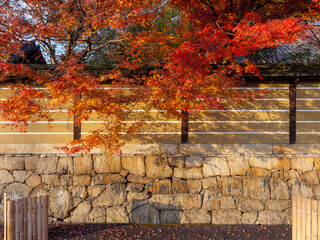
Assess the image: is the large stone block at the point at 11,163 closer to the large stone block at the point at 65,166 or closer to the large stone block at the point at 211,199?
the large stone block at the point at 65,166

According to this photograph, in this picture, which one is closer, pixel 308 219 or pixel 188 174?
pixel 308 219

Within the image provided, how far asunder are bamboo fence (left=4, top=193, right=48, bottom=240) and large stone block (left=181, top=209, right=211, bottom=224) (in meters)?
3.63

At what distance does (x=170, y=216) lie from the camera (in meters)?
7.26

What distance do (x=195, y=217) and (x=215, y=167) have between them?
1.54 meters

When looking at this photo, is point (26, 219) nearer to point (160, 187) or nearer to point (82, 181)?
point (82, 181)

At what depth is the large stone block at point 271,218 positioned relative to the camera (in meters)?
7.18

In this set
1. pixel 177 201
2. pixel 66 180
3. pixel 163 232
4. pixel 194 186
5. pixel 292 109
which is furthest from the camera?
pixel 292 109

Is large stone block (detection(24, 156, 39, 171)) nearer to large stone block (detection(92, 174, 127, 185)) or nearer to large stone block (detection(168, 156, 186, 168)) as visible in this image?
large stone block (detection(92, 174, 127, 185))

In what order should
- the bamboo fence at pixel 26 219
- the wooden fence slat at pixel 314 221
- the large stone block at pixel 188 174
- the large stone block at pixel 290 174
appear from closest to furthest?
the wooden fence slat at pixel 314 221 → the bamboo fence at pixel 26 219 → the large stone block at pixel 290 174 → the large stone block at pixel 188 174

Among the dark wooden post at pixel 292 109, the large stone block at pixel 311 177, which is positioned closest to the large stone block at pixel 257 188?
the large stone block at pixel 311 177

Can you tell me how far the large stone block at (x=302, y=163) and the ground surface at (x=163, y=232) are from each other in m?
1.72

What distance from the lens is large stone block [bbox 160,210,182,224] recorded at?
23.8 feet

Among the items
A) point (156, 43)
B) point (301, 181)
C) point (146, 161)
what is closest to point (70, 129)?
point (146, 161)

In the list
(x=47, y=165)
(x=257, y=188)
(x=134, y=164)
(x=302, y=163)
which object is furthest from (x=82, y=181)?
(x=302, y=163)
